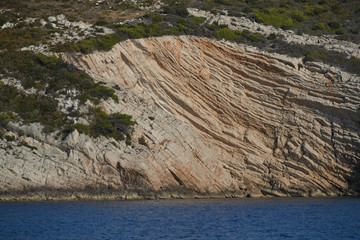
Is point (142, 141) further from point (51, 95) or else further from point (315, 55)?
point (315, 55)

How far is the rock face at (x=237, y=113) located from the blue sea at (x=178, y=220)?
499cm

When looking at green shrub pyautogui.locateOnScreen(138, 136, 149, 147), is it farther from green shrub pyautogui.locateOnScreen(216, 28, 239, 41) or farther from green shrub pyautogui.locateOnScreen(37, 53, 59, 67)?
green shrub pyautogui.locateOnScreen(216, 28, 239, 41)

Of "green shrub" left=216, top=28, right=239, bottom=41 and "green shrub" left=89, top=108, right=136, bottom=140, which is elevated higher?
"green shrub" left=216, top=28, right=239, bottom=41

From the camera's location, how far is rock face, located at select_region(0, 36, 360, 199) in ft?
132

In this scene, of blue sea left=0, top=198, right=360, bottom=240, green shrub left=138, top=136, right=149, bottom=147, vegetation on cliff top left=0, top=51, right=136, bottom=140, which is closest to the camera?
blue sea left=0, top=198, right=360, bottom=240

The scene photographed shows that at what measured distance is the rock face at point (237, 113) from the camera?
40.3 meters

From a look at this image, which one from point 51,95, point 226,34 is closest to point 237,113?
point 226,34

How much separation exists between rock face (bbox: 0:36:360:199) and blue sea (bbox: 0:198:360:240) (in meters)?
4.99

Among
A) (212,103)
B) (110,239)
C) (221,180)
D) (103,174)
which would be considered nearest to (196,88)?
(212,103)

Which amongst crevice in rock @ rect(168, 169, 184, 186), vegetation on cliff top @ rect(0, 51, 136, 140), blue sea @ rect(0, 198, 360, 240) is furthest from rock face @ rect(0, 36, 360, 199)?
blue sea @ rect(0, 198, 360, 240)

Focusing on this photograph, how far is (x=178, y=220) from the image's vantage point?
27875 mm

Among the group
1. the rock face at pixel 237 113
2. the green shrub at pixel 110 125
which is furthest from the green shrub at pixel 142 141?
the green shrub at pixel 110 125

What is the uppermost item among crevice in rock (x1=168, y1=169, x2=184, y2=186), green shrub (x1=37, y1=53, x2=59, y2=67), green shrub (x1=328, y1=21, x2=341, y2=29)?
green shrub (x1=328, y1=21, x2=341, y2=29)

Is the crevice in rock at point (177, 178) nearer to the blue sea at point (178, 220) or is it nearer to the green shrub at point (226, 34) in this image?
the blue sea at point (178, 220)
